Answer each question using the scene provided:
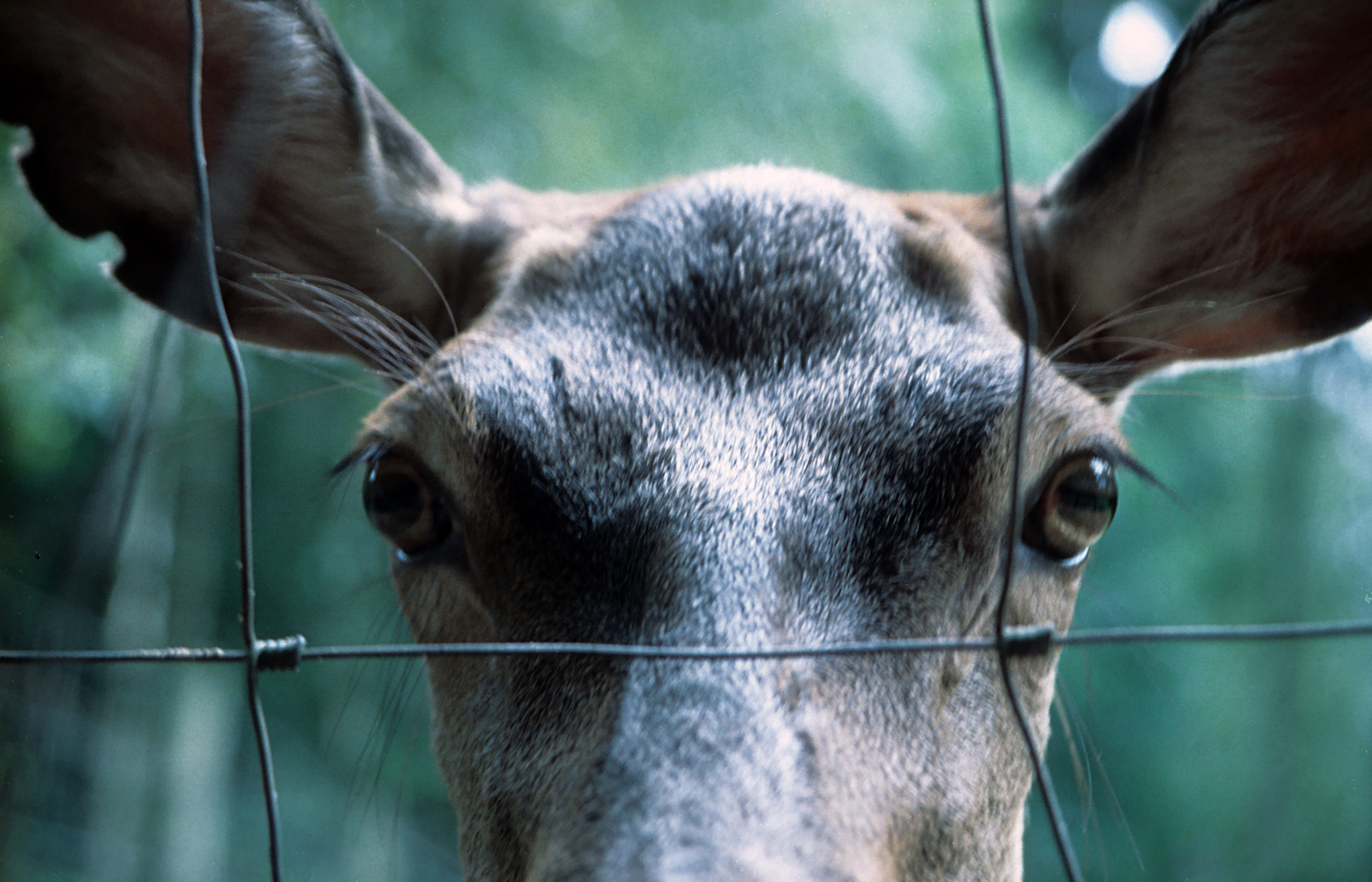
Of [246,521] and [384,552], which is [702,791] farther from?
[384,552]

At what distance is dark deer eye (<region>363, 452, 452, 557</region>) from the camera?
2.63 m

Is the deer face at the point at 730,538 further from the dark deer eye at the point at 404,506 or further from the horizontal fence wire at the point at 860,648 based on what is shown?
the horizontal fence wire at the point at 860,648

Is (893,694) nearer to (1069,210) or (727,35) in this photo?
(1069,210)

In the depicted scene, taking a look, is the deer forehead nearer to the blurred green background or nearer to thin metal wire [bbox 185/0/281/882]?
thin metal wire [bbox 185/0/281/882]

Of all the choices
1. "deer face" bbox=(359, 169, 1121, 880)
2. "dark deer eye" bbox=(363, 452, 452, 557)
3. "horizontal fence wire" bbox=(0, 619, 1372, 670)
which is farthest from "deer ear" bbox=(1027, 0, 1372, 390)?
"dark deer eye" bbox=(363, 452, 452, 557)

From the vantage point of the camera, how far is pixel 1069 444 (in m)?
2.53

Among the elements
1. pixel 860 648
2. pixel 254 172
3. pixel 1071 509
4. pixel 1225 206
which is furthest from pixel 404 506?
pixel 1225 206

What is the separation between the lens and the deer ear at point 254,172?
109 inches

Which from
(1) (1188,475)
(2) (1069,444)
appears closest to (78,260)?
(2) (1069,444)

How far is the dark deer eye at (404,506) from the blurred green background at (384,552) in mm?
Answer: 456

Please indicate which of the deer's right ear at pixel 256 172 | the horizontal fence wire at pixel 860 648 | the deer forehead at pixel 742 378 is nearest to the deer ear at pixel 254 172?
the deer's right ear at pixel 256 172

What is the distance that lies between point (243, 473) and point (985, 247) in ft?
6.68

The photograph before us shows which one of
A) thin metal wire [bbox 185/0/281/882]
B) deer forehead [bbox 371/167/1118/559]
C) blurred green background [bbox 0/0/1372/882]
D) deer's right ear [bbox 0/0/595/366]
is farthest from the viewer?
blurred green background [bbox 0/0/1372/882]

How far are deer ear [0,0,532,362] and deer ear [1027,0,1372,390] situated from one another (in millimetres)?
1602
